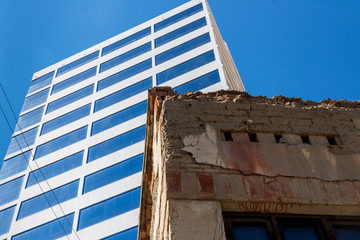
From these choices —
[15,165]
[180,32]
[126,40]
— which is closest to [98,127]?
[15,165]

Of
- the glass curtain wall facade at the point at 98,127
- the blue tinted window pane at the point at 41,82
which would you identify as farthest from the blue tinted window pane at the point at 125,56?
the blue tinted window pane at the point at 41,82

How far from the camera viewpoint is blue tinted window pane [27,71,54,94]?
4918 centimetres

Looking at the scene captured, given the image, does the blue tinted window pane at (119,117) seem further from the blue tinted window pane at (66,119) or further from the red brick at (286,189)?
the red brick at (286,189)

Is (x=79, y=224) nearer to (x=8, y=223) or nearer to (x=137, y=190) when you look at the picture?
(x=137, y=190)

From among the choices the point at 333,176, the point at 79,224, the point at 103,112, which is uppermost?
the point at 103,112

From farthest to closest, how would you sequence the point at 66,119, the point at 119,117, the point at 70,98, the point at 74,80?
the point at 74,80 < the point at 70,98 < the point at 66,119 < the point at 119,117

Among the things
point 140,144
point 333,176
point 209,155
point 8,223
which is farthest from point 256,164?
point 8,223

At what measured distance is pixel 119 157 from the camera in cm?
3478

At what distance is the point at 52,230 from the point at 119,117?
1114 cm

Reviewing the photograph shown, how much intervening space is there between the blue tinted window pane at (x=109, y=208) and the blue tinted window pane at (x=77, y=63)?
20.7 meters

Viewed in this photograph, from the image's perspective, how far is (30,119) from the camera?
1801 inches

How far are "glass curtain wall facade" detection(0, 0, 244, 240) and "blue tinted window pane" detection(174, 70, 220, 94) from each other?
0.09 metres

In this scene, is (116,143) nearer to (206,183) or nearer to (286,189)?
(206,183)

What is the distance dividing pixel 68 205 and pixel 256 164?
30.9 m
